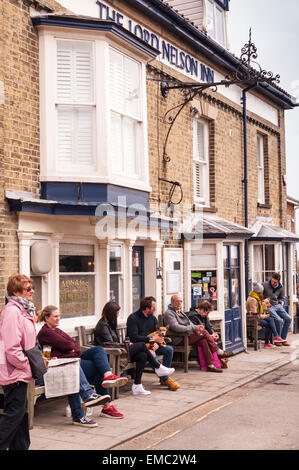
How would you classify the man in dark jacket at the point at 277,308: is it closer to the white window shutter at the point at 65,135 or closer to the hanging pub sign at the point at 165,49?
the hanging pub sign at the point at 165,49

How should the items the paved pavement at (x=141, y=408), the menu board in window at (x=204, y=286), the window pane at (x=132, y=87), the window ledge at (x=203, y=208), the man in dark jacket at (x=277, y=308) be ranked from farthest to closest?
the man in dark jacket at (x=277, y=308) < the window ledge at (x=203, y=208) < the menu board in window at (x=204, y=286) < the window pane at (x=132, y=87) < the paved pavement at (x=141, y=408)

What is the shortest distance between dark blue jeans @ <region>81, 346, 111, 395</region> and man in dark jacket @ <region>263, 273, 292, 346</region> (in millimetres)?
7691

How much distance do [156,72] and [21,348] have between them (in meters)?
7.89

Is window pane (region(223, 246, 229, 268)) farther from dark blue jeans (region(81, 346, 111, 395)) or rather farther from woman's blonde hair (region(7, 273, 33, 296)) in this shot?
woman's blonde hair (region(7, 273, 33, 296))

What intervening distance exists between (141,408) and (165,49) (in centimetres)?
748

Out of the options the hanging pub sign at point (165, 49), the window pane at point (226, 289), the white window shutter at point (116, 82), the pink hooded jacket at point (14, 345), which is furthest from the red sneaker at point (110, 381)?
the window pane at point (226, 289)

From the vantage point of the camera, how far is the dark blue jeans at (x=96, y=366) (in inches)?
319

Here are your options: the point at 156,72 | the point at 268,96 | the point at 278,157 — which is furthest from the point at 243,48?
the point at 278,157

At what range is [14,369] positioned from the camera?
19.0 ft

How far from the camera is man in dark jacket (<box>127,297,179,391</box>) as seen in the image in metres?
9.59

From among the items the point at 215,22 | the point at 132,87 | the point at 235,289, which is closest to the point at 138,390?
the point at 132,87

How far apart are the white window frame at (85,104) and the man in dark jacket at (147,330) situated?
1980 millimetres

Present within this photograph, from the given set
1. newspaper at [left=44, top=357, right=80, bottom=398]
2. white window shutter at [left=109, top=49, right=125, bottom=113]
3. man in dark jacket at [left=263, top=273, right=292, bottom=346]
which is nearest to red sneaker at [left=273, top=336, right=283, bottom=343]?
man in dark jacket at [left=263, top=273, right=292, bottom=346]

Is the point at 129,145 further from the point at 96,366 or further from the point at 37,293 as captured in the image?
the point at 96,366
